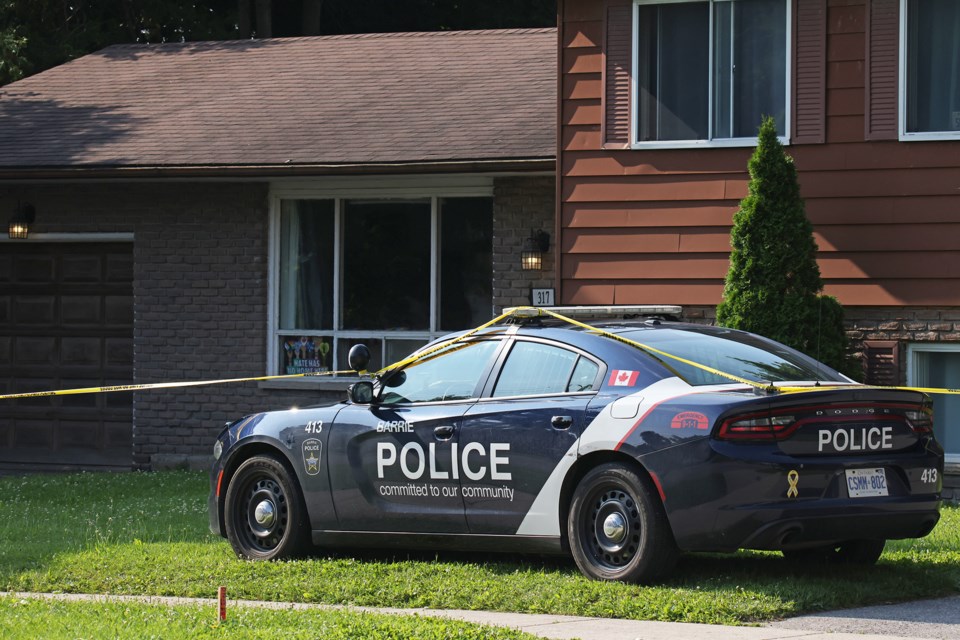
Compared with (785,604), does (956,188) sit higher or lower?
higher

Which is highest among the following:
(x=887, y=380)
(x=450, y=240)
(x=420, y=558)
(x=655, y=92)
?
(x=655, y=92)

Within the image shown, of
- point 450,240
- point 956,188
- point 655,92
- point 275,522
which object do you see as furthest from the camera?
point 450,240

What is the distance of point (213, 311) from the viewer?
1579 cm

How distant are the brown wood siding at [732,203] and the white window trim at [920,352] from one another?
364mm

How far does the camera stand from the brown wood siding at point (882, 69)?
1217cm

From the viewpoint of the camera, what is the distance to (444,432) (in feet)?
27.2

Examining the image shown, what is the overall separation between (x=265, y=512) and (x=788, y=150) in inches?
233

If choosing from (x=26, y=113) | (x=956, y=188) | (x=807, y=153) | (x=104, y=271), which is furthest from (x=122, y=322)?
(x=956, y=188)

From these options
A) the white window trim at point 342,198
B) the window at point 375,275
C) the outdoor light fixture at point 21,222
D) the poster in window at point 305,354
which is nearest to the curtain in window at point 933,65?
the white window trim at point 342,198

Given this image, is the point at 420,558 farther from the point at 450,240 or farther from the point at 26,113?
the point at 26,113

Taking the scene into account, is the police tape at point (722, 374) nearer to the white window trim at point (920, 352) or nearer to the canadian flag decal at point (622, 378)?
the canadian flag decal at point (622, 378)

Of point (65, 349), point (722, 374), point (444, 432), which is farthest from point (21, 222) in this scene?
point (722, 374)

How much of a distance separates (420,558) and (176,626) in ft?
8.06

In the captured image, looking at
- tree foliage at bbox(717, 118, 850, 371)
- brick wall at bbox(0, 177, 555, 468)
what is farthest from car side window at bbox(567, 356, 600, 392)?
brick wall at bbox(0, 177, 555, 468)
